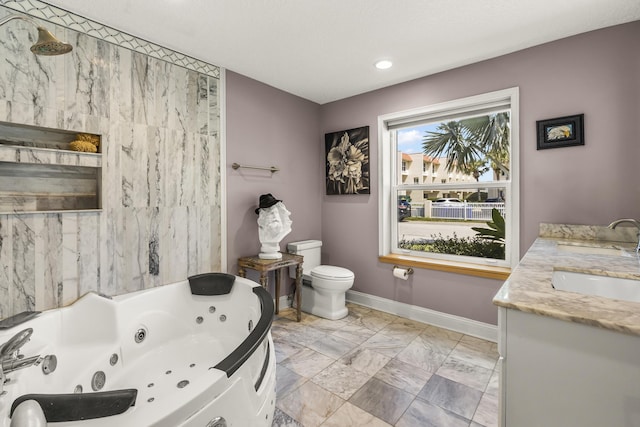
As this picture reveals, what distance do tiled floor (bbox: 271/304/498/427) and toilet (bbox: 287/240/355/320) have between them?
17 centimetres

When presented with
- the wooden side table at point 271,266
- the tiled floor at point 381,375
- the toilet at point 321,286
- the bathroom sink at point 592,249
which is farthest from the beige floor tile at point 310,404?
the bathroom sink at point 592,249

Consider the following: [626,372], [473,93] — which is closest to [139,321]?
[626,372]

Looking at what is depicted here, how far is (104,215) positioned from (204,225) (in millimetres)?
769

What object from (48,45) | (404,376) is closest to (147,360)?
(404,376)

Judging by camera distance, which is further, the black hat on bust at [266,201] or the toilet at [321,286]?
the toilet at [321,286]

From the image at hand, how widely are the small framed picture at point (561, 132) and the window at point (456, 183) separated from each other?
0.19 meters

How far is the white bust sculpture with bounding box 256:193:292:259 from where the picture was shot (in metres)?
2.91

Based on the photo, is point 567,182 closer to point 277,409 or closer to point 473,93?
point 473,93

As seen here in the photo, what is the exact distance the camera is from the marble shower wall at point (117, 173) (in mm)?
1825

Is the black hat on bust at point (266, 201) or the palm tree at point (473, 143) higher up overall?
the palm tree at point (473, 143)

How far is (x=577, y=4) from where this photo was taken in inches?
74.3

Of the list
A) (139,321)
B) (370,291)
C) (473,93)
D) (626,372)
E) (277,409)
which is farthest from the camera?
(370,291)

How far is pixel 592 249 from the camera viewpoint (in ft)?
6.16

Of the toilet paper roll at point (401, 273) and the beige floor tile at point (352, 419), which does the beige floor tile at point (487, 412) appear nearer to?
the beige floor tile at point (352, 419)
